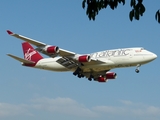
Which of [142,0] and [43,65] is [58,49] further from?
[142,0]

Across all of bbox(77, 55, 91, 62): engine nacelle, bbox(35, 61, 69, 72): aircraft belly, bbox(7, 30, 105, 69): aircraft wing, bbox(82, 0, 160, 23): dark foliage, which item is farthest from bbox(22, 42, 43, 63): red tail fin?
bbox(82, 0, 160, 23): dark foliage

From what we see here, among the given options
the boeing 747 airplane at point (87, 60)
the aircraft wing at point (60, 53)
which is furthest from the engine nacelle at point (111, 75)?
the aircraft wing at point (60, 53)

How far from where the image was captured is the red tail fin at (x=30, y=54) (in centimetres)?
6462

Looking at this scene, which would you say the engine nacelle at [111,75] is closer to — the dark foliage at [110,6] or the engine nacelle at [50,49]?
the engine nacelle at [50,49]

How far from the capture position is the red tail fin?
64625 mm

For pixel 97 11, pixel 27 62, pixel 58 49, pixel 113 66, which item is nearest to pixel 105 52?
pixel 113 66

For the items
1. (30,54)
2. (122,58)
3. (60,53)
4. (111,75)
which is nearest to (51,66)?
(60,53)

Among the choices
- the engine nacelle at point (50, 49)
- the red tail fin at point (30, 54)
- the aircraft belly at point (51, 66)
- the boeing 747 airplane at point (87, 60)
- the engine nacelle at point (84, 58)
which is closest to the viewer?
the engine nacelle at point (50, 49)

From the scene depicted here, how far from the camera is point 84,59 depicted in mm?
55688

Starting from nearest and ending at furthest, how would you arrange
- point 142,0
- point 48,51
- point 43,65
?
point 142,0 < point 48,51 < point 43,65

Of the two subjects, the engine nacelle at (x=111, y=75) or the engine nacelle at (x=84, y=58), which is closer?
the engine nacelle at (x=84, y=58)

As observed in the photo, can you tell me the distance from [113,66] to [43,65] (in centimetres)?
1189

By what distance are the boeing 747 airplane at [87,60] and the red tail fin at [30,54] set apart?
1.81 metres

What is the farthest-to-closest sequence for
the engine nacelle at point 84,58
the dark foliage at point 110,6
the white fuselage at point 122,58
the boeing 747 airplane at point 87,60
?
1. the engine nacelle at point 84,58
2. the white fuselage at point 122,58
3. the boeing 747 airplane at point 87,60
4. the dark foliage at point 110,6
